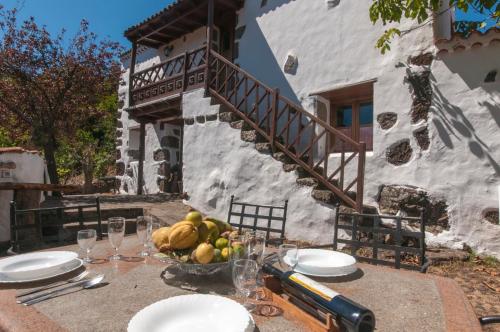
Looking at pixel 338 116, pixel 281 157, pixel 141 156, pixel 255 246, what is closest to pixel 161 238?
pixel 255 246

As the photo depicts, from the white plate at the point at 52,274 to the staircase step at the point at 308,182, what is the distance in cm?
304

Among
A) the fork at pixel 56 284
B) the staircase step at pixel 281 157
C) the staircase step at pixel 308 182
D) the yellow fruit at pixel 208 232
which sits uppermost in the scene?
the staircase step at pixel 281 157

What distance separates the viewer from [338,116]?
5.16 metres

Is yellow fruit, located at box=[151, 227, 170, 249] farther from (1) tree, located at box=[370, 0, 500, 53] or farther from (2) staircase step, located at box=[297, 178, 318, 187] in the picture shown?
(2) staircase step, located at box=[297, 178, 318, 187]

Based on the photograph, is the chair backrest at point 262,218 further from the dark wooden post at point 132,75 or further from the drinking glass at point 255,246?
the dark wooden post at point 132,75

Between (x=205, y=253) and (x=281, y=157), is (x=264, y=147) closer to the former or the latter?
(x=281, y=157)

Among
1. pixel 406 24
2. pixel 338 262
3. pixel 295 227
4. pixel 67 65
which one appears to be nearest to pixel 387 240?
pixel 295 227

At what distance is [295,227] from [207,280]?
2972mm

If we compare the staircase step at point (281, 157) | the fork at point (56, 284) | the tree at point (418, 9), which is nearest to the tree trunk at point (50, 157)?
the staircase step at point (281, 157)

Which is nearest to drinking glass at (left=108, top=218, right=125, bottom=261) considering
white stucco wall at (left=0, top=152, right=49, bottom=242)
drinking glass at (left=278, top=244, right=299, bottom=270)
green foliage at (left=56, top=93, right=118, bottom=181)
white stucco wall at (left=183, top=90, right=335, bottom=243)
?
drinking glass at (left=278, top=244, right=299, bottom=270)

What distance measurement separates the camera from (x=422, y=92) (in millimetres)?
3932

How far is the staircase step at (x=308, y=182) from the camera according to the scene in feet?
13.3

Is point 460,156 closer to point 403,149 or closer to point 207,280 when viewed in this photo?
point 403,149

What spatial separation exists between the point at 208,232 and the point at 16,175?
3.27 m
